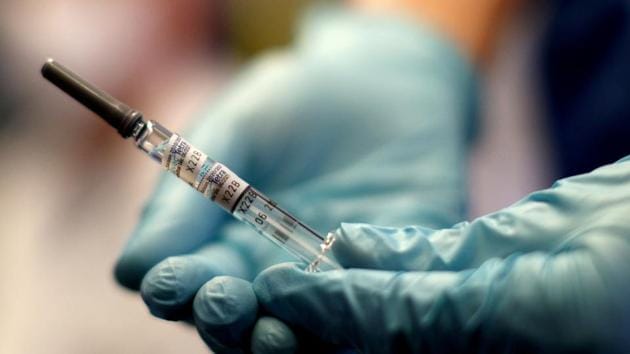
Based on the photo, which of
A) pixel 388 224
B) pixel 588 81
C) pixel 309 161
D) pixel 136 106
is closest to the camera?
pixel 388 224

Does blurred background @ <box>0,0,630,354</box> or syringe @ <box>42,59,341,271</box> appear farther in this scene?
blurred background @ <box>0,0,630,354</box>

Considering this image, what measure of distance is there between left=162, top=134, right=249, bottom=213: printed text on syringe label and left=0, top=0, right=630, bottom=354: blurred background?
368 millimetres

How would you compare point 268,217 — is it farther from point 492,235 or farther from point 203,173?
point 492,235

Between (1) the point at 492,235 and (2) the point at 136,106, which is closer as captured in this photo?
(1) the point at 492,235

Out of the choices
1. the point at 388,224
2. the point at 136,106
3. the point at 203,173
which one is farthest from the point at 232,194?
the point at 136,106

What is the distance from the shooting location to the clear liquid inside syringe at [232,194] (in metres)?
0.60

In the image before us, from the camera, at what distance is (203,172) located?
23.7 inches

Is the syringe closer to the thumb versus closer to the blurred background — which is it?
the thumb

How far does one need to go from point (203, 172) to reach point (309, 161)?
339 mm

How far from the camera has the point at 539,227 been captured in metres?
0.55

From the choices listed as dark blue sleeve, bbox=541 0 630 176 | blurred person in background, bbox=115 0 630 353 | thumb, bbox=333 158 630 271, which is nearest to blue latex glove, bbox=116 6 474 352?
blurred person in background, bbox=115 0 630 353

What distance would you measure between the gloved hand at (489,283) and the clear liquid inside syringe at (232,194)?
0.15 ft

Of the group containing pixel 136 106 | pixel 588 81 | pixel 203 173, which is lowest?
pixel 136 106

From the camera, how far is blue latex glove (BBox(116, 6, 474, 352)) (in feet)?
1.89
